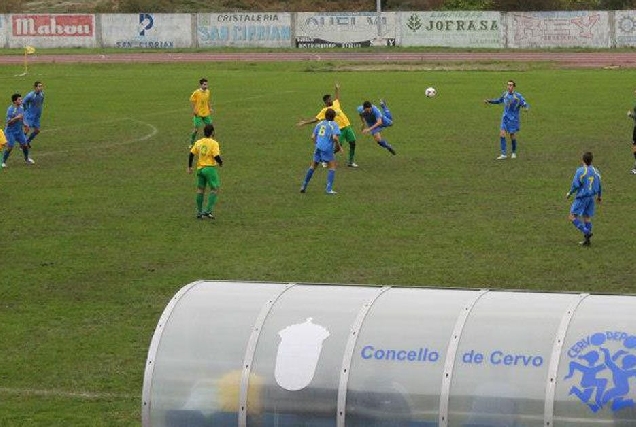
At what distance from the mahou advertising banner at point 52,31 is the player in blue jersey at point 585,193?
6288 cm

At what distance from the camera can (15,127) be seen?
37250 millimetres

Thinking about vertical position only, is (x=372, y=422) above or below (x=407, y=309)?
below

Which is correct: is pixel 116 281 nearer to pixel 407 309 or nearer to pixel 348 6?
pixel 407 309

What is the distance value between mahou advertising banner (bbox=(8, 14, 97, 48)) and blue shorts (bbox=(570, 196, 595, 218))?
62.9 metres

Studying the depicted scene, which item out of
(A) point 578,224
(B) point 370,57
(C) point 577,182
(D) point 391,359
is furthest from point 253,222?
(B) point 370,57

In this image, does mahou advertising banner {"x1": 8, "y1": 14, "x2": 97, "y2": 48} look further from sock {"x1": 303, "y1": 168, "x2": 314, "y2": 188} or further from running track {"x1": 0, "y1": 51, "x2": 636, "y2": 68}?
sock {"x1": 303, "y1": 168, "x2": 314, "y2": 188}

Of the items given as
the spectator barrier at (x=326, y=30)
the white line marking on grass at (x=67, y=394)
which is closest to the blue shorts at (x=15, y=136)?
the white line marking on grass at (x=67, y=394)

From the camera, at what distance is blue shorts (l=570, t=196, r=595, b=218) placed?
1007 inches

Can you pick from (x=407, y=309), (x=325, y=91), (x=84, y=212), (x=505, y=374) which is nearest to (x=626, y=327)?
(x=505, y=374)

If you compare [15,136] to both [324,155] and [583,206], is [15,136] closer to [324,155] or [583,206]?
[324,155]

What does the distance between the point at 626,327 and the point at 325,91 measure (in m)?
46.9

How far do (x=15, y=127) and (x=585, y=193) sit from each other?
679 inches

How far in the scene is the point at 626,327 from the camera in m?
11.3

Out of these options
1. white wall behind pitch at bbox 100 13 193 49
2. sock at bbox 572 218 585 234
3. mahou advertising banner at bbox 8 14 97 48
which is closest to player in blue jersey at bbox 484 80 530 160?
sock at bbox 572 218 585 234
